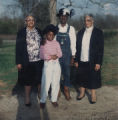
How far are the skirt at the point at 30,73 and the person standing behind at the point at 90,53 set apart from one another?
0.85m

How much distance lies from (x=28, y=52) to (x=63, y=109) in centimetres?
133

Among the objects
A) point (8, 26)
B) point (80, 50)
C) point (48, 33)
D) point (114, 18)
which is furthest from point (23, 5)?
point (114, 18)

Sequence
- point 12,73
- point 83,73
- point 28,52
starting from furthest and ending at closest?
point 12,73
point 83,73
point 28,52

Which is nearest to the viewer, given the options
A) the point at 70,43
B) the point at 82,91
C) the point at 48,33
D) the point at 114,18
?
the point at 48,33

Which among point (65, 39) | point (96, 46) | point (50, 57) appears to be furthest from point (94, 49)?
point (50, 57)

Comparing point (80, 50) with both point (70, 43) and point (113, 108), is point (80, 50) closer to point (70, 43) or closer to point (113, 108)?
point (70, 43)

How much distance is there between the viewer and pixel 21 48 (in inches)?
170

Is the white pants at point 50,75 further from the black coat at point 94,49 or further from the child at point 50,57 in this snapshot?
the black coat at point 94,49

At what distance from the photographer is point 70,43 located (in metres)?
4.54

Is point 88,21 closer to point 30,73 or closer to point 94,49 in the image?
point 94,49

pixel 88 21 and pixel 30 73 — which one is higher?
pixel 88 21

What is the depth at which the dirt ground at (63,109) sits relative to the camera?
13.4 feet

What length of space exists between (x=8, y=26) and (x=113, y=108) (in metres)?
3.22

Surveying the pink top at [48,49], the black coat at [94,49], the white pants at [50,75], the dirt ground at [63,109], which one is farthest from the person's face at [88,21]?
the dirt ground at [63,109]
